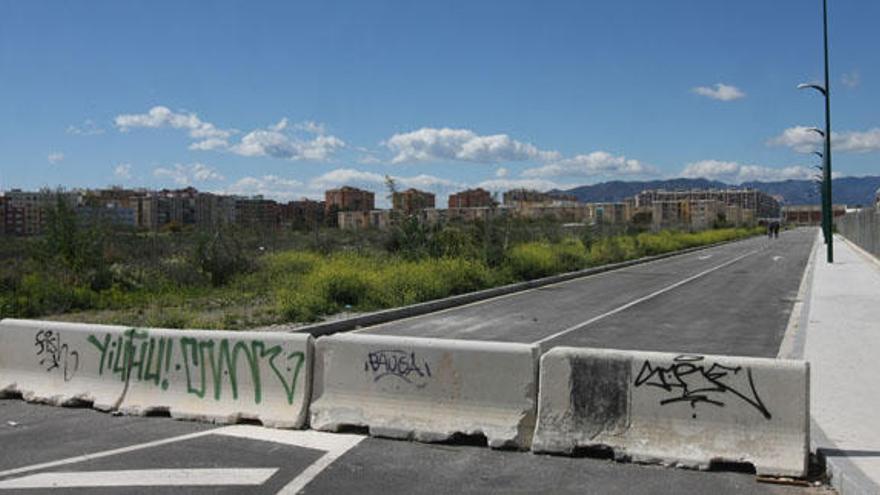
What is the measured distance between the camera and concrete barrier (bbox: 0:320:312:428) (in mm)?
7762

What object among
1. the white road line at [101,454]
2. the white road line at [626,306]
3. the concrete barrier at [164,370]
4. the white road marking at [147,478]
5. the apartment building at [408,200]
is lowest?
the white road line at [626,306]

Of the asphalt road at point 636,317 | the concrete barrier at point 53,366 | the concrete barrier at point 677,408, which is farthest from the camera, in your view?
the asphalt road at point 636,317

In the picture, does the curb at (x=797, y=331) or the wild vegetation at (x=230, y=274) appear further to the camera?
the wild vegetation at (x=230, y=274)

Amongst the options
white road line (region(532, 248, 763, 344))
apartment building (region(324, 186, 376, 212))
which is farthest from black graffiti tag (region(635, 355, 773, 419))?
apartment building (region(324, 186, 376, 212))

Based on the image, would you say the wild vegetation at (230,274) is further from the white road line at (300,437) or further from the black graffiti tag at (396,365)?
the black graffiti tag at (396,365)

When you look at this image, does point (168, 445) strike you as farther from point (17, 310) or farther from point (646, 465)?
point (17, 310)

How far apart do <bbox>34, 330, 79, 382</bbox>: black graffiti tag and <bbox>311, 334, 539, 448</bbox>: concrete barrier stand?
9.42ft

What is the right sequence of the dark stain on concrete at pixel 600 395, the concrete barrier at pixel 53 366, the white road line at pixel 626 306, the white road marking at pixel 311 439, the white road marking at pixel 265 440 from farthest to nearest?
the white road line at pixel 626 306
the concrete barrier at pixel 53 366
the dark stain on concrete at pixel 600 395
the white road marking at pixel 311 439
the white road marking at pixel 265 440

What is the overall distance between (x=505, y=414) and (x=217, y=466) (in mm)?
2311

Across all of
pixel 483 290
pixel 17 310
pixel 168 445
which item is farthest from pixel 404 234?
pixel 168 445

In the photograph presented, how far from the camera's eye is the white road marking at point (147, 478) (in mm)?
5961

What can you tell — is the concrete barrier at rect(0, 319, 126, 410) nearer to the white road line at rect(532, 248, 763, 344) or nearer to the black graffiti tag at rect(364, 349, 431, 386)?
the black graffiti tag at rect(364, 349, 431, 386)

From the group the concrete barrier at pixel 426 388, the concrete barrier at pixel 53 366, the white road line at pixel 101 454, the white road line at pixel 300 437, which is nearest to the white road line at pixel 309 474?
the white road line at pixel 300 437

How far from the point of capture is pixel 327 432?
293 inches
